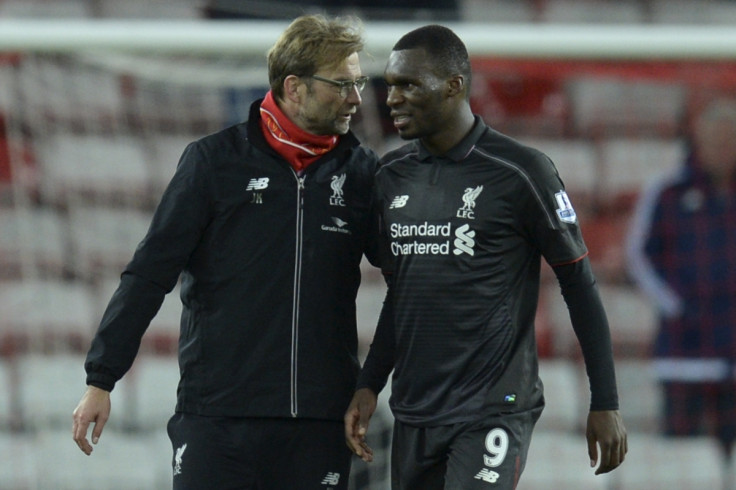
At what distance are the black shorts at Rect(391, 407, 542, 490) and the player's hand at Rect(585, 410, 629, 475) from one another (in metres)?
0.16

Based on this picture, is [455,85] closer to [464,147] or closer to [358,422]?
[464,147]

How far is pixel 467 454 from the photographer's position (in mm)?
3109

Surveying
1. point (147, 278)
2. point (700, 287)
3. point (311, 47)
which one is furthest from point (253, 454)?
point (700, 287)

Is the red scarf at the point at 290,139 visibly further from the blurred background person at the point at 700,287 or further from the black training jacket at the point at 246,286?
the blurred background person at the point at 700,287

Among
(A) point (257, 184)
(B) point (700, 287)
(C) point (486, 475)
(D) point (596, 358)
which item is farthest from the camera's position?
(B) point (700, 287)

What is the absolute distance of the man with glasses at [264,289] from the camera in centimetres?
325

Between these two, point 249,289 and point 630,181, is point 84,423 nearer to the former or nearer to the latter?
point 249,289

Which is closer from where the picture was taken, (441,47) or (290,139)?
(441,47)

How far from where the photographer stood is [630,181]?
664 centimetres

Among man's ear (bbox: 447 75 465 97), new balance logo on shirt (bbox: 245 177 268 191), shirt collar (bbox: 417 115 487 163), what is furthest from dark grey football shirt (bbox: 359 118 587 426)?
new balance logo on shirt (bbox: 245 177 268 191)

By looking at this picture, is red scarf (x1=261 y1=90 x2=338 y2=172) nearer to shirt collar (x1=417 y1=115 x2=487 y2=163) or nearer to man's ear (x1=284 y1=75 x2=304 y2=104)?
man's ear (x1=284 y1=75 x2=304 y2=104)

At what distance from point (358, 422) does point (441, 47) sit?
99 cm

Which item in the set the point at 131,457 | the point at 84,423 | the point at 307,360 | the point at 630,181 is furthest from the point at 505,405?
the point at 630,181

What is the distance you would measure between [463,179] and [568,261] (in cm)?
33
